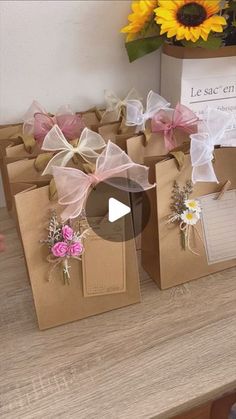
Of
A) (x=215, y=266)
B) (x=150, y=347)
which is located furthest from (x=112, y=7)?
(x=150, y=347)

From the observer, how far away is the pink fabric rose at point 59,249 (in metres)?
0.60

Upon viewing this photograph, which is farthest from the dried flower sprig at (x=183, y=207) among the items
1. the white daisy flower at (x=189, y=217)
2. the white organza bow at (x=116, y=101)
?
the white organza bow at (x=116, y=101)

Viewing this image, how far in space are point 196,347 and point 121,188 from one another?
0.26m

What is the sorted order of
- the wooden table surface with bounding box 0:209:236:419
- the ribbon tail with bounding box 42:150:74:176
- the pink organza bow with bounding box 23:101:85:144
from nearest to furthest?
the wooden table surface with bounding box 0:209:236:419 < the ribbon tail with bounding box 42:150:74:176 < the pink organza bow with bounding box 23:101:85:144

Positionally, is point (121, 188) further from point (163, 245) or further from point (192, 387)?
point (192, 387)

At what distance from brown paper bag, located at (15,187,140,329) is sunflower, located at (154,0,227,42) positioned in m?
0.33

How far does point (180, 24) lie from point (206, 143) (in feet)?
0.73

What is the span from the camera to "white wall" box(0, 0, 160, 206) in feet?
2.57

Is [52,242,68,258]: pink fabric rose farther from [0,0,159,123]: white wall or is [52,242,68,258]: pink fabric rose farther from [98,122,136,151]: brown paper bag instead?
[0,0,159,123]: white wall

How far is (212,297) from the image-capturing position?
0.71 metres

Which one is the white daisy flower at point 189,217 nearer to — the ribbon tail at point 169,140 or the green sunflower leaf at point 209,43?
the ribbon tail at point 169,140
